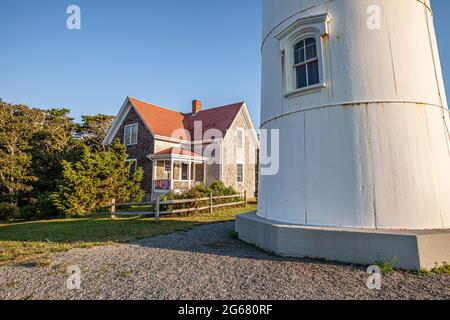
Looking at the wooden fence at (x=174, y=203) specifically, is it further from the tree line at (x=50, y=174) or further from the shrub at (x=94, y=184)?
the tree line at (x=50, y=174)

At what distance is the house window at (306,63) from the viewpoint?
540 cm

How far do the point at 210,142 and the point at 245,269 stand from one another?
16.7m

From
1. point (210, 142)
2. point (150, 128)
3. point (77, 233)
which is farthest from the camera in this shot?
point (210, 142)

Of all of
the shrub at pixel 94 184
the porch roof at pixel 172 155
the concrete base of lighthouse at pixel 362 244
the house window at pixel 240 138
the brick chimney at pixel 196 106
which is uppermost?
the brick chimney at pixel 196 106

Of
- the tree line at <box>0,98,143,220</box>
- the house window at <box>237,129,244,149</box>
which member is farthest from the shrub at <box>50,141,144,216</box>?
the house window at <box>237,129,244,149</box>

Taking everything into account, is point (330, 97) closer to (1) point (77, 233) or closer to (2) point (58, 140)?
(1) point (77, 233)

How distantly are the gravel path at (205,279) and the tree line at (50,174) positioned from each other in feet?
29.3

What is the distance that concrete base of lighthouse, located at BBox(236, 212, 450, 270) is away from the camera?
3.88 m

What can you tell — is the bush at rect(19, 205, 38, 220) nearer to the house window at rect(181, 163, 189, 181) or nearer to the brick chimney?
the house window at rect(181, 163, 189, 181)

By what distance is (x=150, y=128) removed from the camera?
18.8m

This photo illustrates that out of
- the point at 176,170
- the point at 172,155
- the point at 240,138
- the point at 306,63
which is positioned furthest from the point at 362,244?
the point at 240,138

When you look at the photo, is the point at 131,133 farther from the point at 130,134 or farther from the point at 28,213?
the point at 28,213

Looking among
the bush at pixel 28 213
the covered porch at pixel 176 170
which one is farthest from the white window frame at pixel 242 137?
the bush at pixel 28 213
